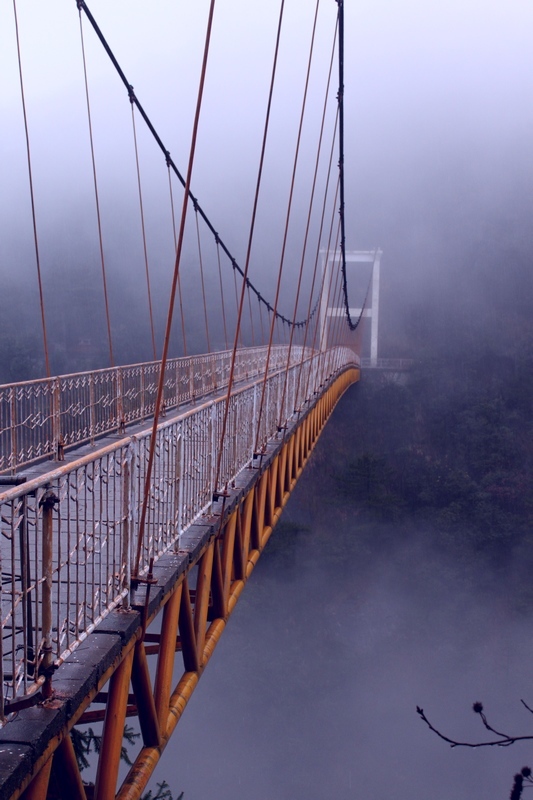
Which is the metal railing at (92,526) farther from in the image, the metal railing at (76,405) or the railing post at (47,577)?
the metal railing at (76,405)

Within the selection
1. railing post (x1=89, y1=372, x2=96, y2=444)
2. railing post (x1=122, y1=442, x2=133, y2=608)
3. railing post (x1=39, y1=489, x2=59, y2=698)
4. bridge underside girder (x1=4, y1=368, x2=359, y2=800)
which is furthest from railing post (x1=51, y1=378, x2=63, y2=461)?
railing post (x1=39, y1=489, x2=59, y2=698)

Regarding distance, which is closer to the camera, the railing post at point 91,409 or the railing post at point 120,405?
the railing post at point 91,409

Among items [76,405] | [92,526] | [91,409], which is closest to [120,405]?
[91,409]

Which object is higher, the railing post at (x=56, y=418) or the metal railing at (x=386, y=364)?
the railing post at (x=56, y=418)

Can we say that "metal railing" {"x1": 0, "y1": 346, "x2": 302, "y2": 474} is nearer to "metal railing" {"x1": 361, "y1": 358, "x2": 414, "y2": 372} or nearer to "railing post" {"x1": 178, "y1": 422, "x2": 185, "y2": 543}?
"railing post" {"x1": 178, "y1": 422, "x2": 185, "y2": 543}

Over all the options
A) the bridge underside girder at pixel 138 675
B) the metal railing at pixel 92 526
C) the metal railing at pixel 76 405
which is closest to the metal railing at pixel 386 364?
the metal railing at pixel 76 405

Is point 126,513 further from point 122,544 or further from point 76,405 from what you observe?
point 76,405

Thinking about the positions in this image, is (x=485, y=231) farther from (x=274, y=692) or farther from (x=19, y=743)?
(x=19, y=743)
